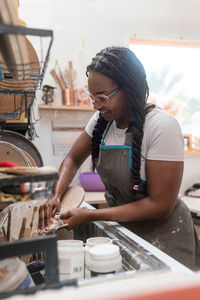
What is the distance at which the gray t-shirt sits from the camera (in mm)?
1089

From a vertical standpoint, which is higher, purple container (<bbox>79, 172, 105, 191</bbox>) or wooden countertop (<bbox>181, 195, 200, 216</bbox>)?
purple container (<bbox>79, 172, 105, 191</bbox>)

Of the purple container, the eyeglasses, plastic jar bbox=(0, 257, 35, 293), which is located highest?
the eyeglasses

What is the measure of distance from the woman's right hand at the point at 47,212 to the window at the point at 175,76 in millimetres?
2148

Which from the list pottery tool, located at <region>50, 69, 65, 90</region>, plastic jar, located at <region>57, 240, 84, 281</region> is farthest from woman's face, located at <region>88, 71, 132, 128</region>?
pottery tool, located at <region>50, 69, 65, 90</region>

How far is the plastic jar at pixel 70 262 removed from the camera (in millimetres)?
691

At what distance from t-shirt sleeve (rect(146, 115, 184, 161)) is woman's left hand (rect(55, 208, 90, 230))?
315mm

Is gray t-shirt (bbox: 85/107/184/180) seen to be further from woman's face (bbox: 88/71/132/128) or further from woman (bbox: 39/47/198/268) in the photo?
woman's face (bbox: 88/71/132/128)

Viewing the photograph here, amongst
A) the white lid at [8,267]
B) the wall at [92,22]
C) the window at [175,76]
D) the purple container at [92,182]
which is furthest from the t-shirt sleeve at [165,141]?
the window at [175,76]

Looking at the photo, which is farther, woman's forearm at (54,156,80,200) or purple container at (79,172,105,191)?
purple container at (79,172,105,191)

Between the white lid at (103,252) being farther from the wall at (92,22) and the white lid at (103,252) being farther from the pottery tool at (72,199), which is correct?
the wall at (92,22)

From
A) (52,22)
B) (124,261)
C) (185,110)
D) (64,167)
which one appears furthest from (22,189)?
(185,110)

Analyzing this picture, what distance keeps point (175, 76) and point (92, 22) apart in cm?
102

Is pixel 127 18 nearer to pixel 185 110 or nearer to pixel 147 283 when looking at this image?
pixel 185 110

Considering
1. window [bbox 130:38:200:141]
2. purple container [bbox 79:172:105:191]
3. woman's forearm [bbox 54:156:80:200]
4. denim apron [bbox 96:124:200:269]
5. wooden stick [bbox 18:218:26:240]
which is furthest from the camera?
window [bbox 130:38:200:141]
